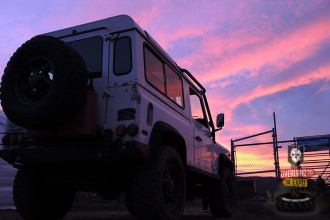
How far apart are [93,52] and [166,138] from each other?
1.52m

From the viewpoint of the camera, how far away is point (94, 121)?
3848 mm

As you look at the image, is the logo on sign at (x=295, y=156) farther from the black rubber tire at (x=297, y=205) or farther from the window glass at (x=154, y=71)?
the window glass at (x=154, y=71)

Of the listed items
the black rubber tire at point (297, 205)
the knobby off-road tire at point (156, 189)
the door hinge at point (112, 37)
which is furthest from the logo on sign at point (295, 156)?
the door hinge at point (112, 37)

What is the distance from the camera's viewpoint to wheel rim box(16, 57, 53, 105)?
3783mm

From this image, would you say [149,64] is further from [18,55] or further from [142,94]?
[18,55]

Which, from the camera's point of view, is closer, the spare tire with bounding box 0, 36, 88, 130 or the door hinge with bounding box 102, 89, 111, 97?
the spare tire with bounding box 0, 36, 88, 130

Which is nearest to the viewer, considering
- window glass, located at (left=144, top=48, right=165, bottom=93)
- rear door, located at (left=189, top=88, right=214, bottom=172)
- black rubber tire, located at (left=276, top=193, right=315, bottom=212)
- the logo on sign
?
window glass, located at (left=144, top=48, right=165, bottom=93)

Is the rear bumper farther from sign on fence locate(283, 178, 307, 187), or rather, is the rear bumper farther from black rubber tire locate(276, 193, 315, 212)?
sign on fence locate(283, 178, 307, 187)

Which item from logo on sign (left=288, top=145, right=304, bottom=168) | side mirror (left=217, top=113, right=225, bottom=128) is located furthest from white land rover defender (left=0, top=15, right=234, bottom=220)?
logo on sign (left=288, top=145, right=304, bottom=168)

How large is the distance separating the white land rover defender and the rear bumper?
11 mm

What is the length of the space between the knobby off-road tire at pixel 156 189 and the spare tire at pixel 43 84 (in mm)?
1069

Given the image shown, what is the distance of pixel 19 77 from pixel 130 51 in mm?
1355

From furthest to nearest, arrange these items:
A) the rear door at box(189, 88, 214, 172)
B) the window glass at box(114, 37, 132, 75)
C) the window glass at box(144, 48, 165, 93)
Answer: the rear door at box(189, 88, 214, 172), the window glass at box(144, 48, 165, 93), the window glass at box(114, 37, 132, 75)

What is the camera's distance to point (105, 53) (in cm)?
440
